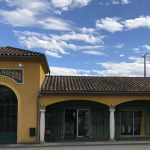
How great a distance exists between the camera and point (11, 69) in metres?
12.3

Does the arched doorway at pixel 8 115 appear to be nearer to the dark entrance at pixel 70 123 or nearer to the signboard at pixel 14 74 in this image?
the signboard at pixel 14 74

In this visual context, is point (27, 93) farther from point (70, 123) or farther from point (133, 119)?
point (133, 119)

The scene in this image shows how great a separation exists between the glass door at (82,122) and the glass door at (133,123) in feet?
8.84

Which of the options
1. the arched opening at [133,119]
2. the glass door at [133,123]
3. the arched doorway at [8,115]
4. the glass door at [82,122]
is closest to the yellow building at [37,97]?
the arched doorway at [8,115]

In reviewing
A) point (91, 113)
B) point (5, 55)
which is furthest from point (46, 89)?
point (91, 113)

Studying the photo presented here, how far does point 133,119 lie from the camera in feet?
50.6

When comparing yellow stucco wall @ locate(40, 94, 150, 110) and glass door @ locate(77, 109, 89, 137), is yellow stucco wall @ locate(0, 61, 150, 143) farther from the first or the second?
glass door @ locate(77, 109, 89, 137)

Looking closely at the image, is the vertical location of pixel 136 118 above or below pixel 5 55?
below

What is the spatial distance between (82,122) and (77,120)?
1.32 ft

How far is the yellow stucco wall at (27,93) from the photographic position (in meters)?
12.2

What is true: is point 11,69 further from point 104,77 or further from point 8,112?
point 104,77

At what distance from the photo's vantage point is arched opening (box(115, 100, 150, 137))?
15133 mm

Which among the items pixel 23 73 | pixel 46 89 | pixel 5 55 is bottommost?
pixel 46 89

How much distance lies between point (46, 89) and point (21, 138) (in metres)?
3.18
